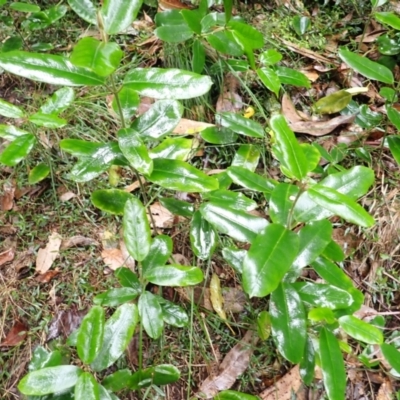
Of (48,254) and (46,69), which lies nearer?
(46,69)

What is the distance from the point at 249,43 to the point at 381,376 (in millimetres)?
1187

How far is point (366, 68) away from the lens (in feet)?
5.50

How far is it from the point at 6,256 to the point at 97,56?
3.17 feet

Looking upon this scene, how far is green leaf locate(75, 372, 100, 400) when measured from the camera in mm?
1075

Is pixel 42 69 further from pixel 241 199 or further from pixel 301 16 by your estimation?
pixel 301 16

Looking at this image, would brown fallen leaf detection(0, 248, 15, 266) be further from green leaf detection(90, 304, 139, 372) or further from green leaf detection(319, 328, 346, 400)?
green leaf detection(319, 328, 346, 400)

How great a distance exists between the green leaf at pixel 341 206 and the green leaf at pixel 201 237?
1.46ft

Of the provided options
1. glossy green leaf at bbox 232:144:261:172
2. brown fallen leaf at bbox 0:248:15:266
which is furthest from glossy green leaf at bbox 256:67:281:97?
brown fallen leaf at bbox 0:248:15:266

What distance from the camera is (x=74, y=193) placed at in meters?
1.75

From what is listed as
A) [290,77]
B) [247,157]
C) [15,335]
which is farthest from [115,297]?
[290,77]

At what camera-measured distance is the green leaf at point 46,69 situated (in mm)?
1056

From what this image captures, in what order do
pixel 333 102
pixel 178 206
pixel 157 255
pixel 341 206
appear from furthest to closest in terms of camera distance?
pixel 333 102 < pixel 178 206 < pixel 157 255 < pixel 341 206

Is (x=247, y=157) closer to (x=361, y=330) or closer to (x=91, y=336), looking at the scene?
(x=361, y=330)

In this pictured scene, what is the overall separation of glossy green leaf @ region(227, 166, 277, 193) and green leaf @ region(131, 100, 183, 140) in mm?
213
